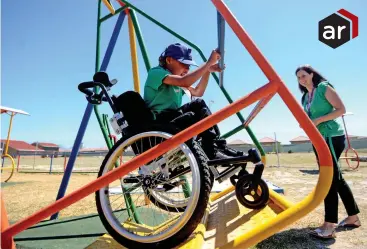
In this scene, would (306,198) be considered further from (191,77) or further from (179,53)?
(179,53)

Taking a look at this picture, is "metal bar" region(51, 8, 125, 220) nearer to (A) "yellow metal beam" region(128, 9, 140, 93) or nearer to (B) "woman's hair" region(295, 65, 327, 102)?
(A) "yellow metal beam" region(128, 9, 140, 93)

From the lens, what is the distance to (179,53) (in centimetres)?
178

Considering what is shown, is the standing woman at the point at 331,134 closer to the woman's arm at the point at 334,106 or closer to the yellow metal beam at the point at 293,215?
the woman's arm at the point at 334,106

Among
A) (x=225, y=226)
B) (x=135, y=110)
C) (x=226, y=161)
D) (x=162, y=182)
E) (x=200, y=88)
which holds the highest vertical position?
(x=200, y=88)

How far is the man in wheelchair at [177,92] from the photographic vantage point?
151cm

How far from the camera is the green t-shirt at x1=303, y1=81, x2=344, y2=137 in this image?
2497 millimetres

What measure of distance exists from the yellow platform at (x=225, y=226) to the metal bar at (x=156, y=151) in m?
0.46

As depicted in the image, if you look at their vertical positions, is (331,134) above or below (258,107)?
below

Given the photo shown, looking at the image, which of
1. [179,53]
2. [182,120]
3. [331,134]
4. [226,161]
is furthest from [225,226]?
[331,134]

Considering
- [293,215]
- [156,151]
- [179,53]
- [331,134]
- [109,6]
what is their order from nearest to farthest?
1. [293,215]
2. [156,151]
3. [179,53]
4. [331,134]
5. [109,6]

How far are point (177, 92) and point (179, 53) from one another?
0.94 feet

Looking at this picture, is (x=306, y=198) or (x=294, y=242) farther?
(x=294, y=242)

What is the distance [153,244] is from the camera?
1236mm

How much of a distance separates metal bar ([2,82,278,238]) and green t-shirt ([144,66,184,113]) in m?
0.51
